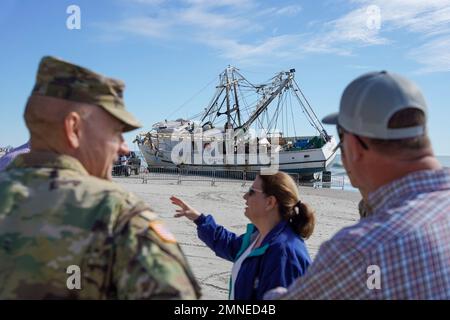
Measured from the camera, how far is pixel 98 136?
1736mm

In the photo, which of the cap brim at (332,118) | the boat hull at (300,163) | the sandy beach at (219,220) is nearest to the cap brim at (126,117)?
the cap brim at (332,118)

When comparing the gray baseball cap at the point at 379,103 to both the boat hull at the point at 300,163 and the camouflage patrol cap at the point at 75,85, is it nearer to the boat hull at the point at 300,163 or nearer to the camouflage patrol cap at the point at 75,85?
the camouflage patrol cap at the point at 75,85

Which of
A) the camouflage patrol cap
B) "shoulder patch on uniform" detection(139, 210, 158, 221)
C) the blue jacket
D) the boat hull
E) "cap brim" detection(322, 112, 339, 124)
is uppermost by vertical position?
the boat hull

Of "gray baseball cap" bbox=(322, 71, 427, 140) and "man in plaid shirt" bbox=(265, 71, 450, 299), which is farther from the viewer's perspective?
"gray baseball cap" bbox=(322, 71, 427, 140)

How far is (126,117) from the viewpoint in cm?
175

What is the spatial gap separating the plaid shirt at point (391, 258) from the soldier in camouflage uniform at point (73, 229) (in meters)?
0.46

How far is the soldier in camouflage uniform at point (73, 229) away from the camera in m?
1.45

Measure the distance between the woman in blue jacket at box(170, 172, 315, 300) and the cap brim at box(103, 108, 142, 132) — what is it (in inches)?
56.7

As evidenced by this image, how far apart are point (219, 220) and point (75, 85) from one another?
10.9 meters

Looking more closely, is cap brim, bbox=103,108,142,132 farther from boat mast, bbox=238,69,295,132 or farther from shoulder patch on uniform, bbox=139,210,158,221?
boat mast, bbox=238,69,295,132

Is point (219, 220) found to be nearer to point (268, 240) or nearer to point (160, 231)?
point (268, 240)

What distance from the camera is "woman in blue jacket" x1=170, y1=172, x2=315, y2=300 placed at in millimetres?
2824

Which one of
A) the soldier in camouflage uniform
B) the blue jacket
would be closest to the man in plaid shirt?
the soldier in camouflage uniform
